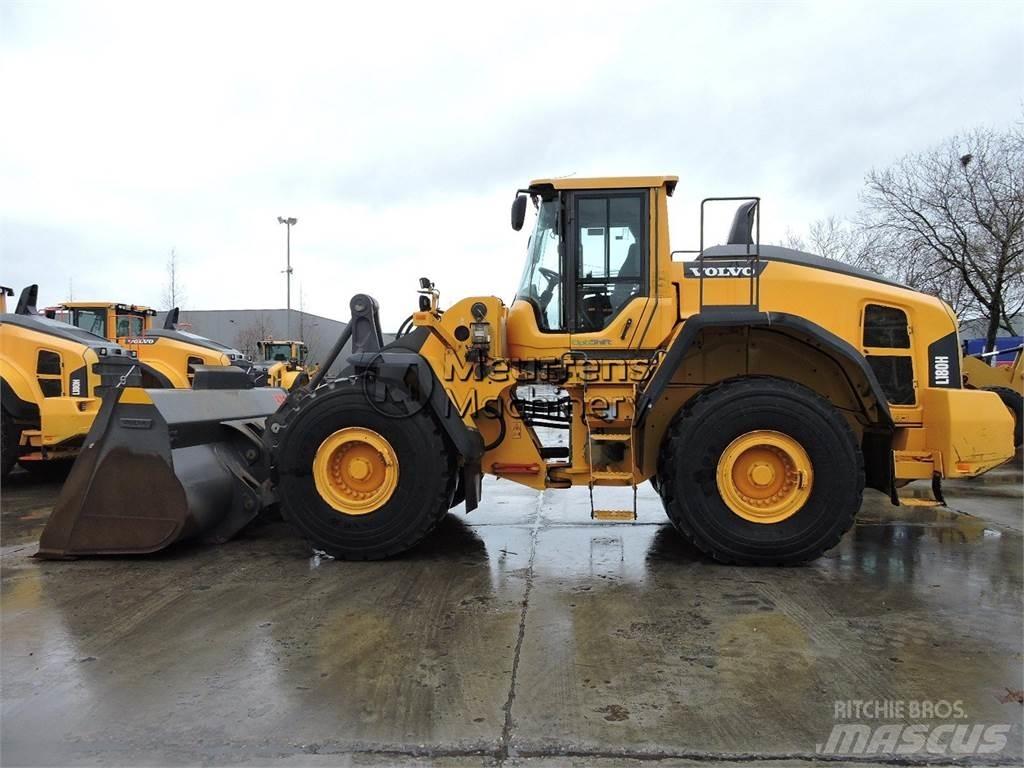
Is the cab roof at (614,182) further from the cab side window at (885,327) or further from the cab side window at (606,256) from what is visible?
the cab side window at (885,327)

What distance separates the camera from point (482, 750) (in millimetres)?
2639

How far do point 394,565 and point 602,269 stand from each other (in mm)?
2709

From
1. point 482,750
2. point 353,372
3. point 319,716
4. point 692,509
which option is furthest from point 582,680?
point 353,372

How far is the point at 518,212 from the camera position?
548 cm

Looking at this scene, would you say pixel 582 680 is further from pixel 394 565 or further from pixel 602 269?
pixel 602 269

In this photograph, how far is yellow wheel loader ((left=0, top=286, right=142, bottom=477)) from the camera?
8273 millimetres

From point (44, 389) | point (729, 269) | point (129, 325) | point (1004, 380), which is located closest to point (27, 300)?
point (44, 389)

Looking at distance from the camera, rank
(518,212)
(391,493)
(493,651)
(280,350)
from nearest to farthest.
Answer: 1. (493,651)
2. (391,493)
3. (518,212)
4. (280,350)

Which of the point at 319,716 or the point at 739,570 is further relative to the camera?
the point at 739,570

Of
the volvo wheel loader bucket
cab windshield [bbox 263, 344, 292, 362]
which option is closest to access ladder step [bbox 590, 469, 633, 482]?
the volvo wheel loader bucket

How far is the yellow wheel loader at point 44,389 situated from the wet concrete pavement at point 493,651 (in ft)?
10.0

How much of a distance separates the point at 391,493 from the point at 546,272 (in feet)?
6.90

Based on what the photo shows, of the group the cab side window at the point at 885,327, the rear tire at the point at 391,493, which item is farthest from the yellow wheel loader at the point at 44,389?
the cab side window at the point at 885,327

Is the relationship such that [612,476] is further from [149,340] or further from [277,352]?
[277,352]
